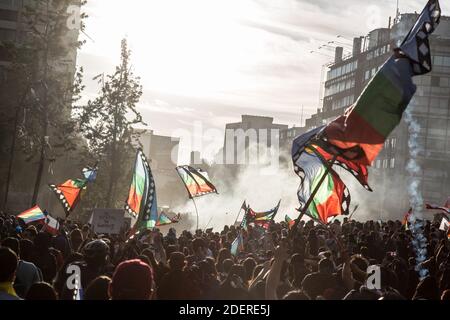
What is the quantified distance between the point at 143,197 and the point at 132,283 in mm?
6485

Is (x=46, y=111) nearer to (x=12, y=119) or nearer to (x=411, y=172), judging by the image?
(x=12, y=119)

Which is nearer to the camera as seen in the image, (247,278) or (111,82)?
(247,278)

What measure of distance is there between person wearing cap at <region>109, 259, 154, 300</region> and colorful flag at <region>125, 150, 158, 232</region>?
14.1 feet

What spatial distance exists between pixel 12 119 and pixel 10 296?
142 ft

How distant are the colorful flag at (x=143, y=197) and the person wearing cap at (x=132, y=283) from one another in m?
4.31

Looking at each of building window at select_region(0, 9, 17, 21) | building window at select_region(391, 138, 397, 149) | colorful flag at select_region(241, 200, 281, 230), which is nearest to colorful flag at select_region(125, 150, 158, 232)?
colorful flag at select_region(241, 200, 281, 230)

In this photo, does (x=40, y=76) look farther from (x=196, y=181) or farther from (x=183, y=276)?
(x=183, y=276)

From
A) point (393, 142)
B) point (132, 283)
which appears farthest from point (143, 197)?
point (393, 142)

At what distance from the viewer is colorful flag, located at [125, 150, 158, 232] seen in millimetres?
11531

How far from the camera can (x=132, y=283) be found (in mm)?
5453

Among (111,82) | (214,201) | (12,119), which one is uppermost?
(111,82)

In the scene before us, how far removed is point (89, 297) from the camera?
278 inches

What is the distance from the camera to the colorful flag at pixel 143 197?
11.5 m
